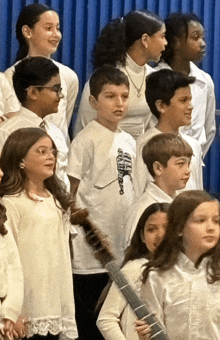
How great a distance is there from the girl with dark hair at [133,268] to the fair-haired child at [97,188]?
2.40 feet

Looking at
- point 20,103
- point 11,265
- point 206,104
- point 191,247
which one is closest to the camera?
point 191,247

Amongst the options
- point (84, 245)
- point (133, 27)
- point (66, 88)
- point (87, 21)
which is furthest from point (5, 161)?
point (87, 21)

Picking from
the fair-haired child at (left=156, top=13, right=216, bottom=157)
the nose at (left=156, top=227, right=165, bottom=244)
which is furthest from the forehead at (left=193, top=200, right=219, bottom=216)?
the fair-haired child at (left=156, top=13, right=216, bottom=157)

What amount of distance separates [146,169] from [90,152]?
1.08 ft

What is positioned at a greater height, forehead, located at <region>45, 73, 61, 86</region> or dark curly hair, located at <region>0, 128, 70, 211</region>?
forehead, located at <region>45, 73, 61, 86</region>

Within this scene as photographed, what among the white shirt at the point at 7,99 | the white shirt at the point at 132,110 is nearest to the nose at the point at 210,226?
the white shirt at the point at 7,99

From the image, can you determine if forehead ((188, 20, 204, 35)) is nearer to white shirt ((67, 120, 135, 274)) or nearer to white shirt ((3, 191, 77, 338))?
white shirt ((67, 120, 135, 274))

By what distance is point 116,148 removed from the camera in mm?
4945

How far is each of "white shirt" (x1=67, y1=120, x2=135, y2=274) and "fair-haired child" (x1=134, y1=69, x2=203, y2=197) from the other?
0.15 meters

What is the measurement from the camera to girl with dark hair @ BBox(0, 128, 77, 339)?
4016mm

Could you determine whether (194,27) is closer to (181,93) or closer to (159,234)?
(181,93)

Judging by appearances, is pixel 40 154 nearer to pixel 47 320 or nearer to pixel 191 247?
pixel 47 320

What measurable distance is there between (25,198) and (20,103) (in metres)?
0.84

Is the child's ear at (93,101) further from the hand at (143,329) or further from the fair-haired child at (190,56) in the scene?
the hand at (143,329)
